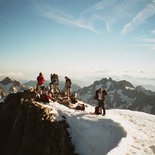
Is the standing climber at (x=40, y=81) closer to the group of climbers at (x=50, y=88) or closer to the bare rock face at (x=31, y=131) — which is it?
the group of climbers at (x=50, y=88)

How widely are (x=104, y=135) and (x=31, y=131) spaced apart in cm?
883

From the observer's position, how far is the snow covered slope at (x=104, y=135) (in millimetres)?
18953

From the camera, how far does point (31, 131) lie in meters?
25.9

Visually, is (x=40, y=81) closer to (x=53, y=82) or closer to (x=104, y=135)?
(x=53, y=82)

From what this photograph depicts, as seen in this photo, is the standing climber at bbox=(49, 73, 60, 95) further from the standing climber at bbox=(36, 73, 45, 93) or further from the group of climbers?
the standing climber at bbox=(36, 73, 45, 93)

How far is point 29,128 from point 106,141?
978cm

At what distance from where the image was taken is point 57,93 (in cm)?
3575

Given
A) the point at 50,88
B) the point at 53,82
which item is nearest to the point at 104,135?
the point at 50,88

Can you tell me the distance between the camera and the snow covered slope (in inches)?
746

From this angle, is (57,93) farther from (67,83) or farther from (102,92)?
(102,92)

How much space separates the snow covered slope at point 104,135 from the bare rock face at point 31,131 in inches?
40.8

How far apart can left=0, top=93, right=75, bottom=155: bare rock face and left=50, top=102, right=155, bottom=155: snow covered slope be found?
1037 mm

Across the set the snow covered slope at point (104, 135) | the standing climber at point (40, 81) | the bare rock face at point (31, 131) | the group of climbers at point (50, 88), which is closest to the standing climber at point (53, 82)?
the group of climbers at point (50, 88)

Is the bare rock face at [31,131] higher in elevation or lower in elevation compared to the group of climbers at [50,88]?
lower
